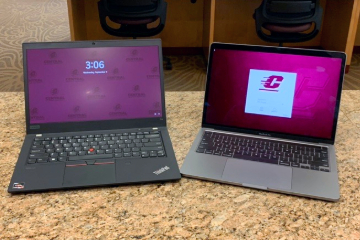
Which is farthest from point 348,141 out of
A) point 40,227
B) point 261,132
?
point 40,227

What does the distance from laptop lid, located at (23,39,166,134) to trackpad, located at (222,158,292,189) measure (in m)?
0.24

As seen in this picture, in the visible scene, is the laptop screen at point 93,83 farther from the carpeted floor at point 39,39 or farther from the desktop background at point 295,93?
the carpeted floor at point 39,39

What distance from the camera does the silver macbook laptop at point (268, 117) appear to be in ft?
2.59

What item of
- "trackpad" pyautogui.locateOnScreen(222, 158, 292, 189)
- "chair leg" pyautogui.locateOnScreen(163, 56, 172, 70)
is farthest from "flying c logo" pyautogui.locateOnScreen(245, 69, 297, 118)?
"chair leg" pyautogui.locateOnScreen(163, 56, 172, 70)

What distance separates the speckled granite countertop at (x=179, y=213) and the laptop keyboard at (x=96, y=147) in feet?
0.22

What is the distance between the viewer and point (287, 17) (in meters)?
2.78

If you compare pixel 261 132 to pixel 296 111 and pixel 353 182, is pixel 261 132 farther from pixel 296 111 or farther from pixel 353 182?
pixel 353 182

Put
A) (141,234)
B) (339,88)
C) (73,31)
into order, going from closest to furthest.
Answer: (141,234)
(339,88)
(73,31)

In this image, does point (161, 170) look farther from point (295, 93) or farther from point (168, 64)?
point (168, 64)

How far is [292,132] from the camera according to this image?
2.95ft

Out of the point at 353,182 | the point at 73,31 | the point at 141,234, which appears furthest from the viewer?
the point at 73,31

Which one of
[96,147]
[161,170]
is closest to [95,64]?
[96,147]

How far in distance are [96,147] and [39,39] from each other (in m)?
3.73

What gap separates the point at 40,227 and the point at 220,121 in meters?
0.48
